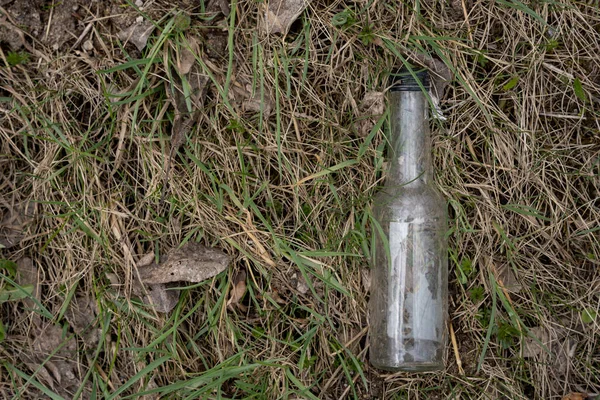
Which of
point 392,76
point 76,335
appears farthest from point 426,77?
point 76,335

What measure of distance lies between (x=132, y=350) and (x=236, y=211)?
698 millimetres

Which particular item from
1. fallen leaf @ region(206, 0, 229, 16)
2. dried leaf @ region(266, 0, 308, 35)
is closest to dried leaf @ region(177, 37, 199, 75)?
fallen leaf @ region(206, 0, 229, 16)

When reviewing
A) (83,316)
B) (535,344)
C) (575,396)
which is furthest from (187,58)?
(575,396)

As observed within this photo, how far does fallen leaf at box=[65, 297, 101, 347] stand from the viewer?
8.05 feet

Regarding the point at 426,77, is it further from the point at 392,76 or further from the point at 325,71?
the point at 325,71

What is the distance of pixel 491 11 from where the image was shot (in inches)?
95.1

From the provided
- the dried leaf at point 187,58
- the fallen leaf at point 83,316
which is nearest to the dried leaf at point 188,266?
the fallen leaf at point 83,316

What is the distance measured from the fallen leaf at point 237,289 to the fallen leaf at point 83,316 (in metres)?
0.57

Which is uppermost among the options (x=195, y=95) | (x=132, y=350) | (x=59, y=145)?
(x=195, y=95)

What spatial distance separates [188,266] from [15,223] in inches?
29.8

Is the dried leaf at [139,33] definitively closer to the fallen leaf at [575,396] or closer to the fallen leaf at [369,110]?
the fallen leaf at [369,110]

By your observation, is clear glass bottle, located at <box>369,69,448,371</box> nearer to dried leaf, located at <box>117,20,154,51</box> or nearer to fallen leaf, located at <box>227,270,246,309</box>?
fallen leaf, located at <box>227,270,246,309</box>

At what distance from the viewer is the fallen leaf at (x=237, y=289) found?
7.93 ft

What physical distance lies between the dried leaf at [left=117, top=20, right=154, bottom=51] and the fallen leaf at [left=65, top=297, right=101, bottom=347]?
3.48 feet
